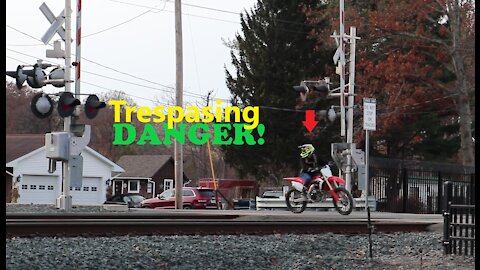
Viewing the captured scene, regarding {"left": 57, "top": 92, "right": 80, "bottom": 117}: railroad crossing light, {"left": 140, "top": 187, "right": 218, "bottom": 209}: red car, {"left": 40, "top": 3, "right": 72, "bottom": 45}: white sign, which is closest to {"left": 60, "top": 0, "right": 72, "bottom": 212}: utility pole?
{"left": 40, "top": 3, "right": 72, "bottom": 45}: white sign

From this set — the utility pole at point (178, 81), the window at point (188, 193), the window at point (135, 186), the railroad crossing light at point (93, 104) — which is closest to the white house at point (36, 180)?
the window at point (188, 193)

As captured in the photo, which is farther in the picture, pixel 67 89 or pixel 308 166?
pixel 67 89

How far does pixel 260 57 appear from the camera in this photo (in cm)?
5206

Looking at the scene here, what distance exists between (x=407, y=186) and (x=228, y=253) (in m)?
24.0

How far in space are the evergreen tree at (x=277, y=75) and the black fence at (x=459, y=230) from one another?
3621 cm

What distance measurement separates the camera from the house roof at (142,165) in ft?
242

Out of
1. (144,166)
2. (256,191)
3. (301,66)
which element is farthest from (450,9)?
(144,166)

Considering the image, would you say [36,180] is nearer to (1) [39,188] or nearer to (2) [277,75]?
(1) [39,188]

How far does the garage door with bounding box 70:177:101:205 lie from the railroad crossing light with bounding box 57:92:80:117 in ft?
120

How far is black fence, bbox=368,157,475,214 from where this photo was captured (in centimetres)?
3412

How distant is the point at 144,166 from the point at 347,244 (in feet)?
204

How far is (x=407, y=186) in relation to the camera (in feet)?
113

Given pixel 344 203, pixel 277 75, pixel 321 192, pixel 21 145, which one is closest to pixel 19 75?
pixel 321 192

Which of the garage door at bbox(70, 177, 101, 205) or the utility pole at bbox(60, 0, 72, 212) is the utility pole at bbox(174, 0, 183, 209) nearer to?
the utility pole at bbox(60, 0, 72, 212)
